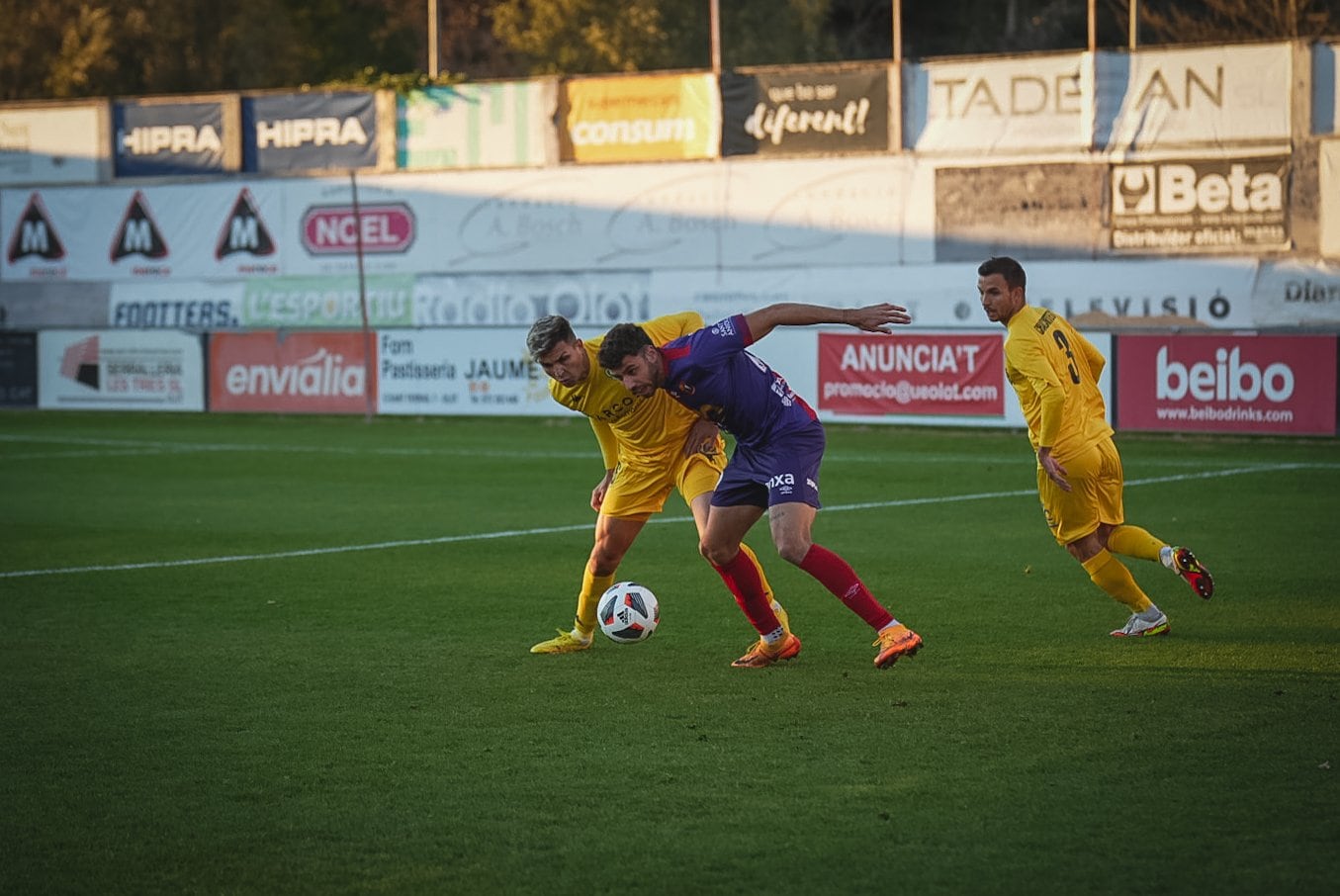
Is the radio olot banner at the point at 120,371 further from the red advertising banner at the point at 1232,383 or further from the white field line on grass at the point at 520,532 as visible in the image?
the white field line on grass at the point at 520,532

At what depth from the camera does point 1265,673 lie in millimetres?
7809

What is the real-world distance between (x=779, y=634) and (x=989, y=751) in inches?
78.6

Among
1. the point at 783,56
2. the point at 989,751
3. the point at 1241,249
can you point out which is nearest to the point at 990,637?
the point at 989,751

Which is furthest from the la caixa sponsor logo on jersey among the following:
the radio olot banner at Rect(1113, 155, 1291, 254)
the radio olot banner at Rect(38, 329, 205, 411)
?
the radio olot banner at Rect(1113, 155, 1291, 254)

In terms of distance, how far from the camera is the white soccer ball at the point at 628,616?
28.4 feet

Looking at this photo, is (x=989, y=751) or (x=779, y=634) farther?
(x=779, y=634)

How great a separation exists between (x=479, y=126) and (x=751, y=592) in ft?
84.1

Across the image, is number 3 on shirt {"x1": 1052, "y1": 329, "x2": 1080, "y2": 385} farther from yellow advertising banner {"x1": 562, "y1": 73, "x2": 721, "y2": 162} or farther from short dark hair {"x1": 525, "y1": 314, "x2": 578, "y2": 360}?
yellow advertising banner {"x1": 562, "y1": 73, "x2": 721, "y2": 162}

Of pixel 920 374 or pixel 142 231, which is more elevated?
pixel 142 231

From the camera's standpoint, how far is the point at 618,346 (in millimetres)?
7359

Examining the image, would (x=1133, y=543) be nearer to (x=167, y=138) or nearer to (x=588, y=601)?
(x=588, y=601)

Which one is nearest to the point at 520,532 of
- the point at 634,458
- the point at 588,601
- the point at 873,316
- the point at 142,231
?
the point at 588,601

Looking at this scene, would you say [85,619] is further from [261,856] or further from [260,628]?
[261,856]

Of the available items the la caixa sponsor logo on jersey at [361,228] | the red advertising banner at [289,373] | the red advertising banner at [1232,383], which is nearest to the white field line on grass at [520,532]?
the red advertising banner at [1232,383]
